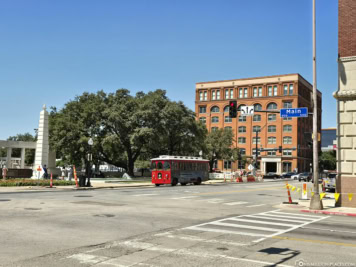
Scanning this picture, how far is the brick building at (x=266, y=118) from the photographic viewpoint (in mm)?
100188

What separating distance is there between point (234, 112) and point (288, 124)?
7726 cm

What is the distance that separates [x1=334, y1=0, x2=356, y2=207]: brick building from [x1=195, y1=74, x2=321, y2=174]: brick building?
252ft

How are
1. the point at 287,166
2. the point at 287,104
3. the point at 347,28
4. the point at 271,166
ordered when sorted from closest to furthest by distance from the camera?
the point at 347,28, the point at 287,104, the point at 287,166, the point at 271,166

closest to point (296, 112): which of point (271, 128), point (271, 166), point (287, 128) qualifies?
point (287, 128)

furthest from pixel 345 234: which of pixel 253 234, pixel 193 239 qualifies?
pixel 193 239

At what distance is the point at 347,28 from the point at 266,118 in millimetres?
83224

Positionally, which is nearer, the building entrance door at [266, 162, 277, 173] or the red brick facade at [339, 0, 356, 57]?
the red brick facade at [339, 0, 356, 57]

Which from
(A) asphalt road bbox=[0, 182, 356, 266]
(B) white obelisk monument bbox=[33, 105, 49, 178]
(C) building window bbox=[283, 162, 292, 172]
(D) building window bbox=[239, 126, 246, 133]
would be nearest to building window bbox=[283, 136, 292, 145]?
(C) building window bbox=[283, 162, 292, 172]

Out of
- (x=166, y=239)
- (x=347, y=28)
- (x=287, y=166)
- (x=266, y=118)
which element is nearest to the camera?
(x=166, y=239)

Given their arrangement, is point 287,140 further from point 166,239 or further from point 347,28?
point 166,239

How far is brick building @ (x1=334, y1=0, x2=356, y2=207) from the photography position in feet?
66.7

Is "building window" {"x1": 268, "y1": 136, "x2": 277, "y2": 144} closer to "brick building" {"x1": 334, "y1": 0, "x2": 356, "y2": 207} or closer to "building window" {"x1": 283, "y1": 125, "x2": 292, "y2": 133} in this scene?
"building window" {"x1": 283, "y1": 125, "x2": 292, "y2": 133}

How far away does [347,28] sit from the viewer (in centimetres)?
2142

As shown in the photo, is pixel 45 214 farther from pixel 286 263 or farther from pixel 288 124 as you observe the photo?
pixel 288 124
